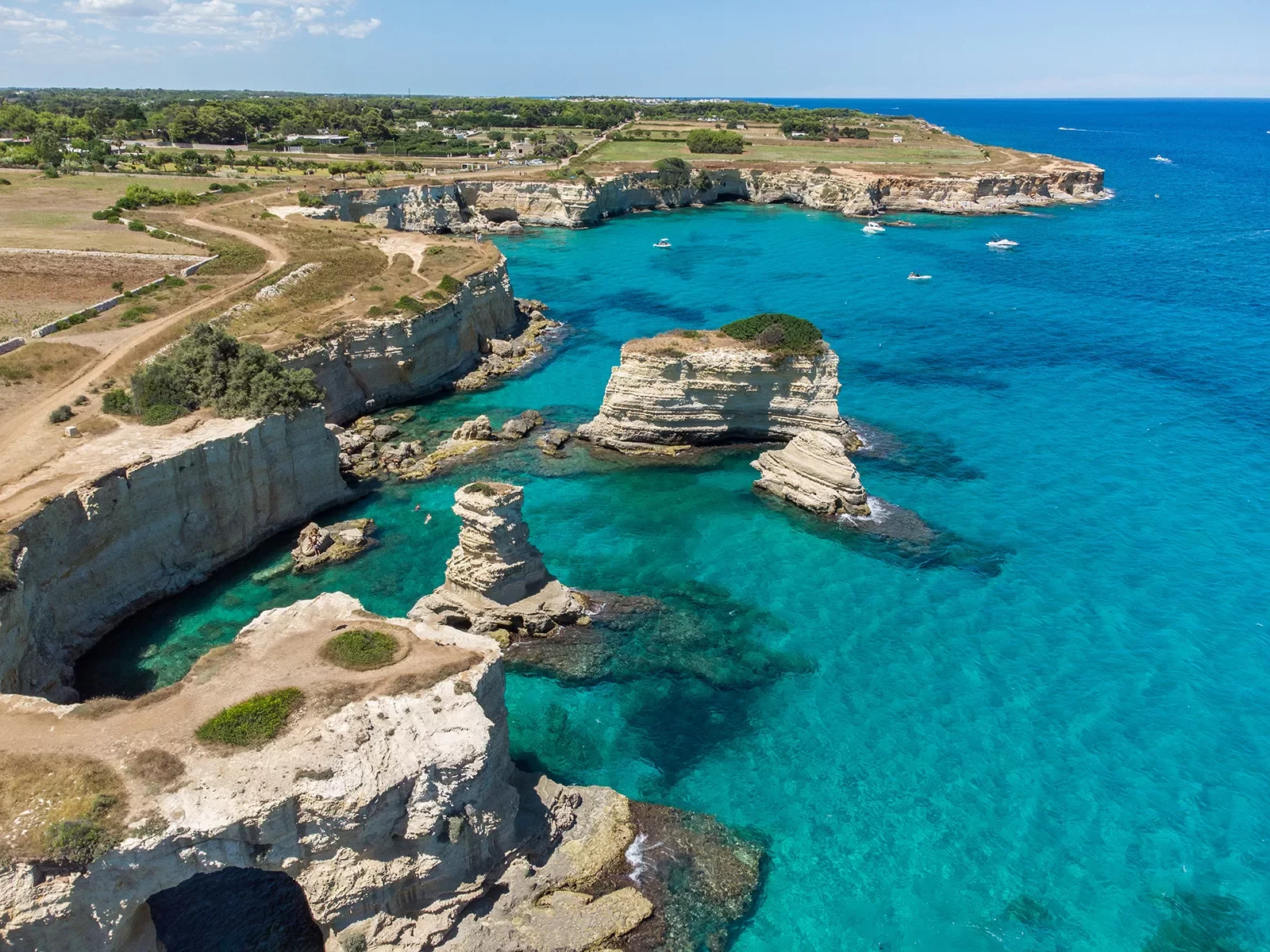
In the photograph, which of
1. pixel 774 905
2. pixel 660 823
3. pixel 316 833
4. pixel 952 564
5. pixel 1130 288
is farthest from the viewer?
pixel 1130 288

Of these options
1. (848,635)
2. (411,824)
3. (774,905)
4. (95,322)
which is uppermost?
(95,322)

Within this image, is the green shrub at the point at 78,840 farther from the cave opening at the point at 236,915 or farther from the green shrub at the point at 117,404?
the green shrub at the point at 117,404

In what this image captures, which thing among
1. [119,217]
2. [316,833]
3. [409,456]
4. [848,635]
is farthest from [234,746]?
[119,217]

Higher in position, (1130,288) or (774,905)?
(1130,288)

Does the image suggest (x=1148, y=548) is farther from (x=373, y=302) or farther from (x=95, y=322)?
(x=95, y=322)

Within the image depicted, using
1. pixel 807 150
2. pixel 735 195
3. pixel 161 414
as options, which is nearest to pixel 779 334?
pixel 161 414

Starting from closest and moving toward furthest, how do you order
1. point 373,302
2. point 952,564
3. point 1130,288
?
point 952,564
point 373,302
point 1130,288
